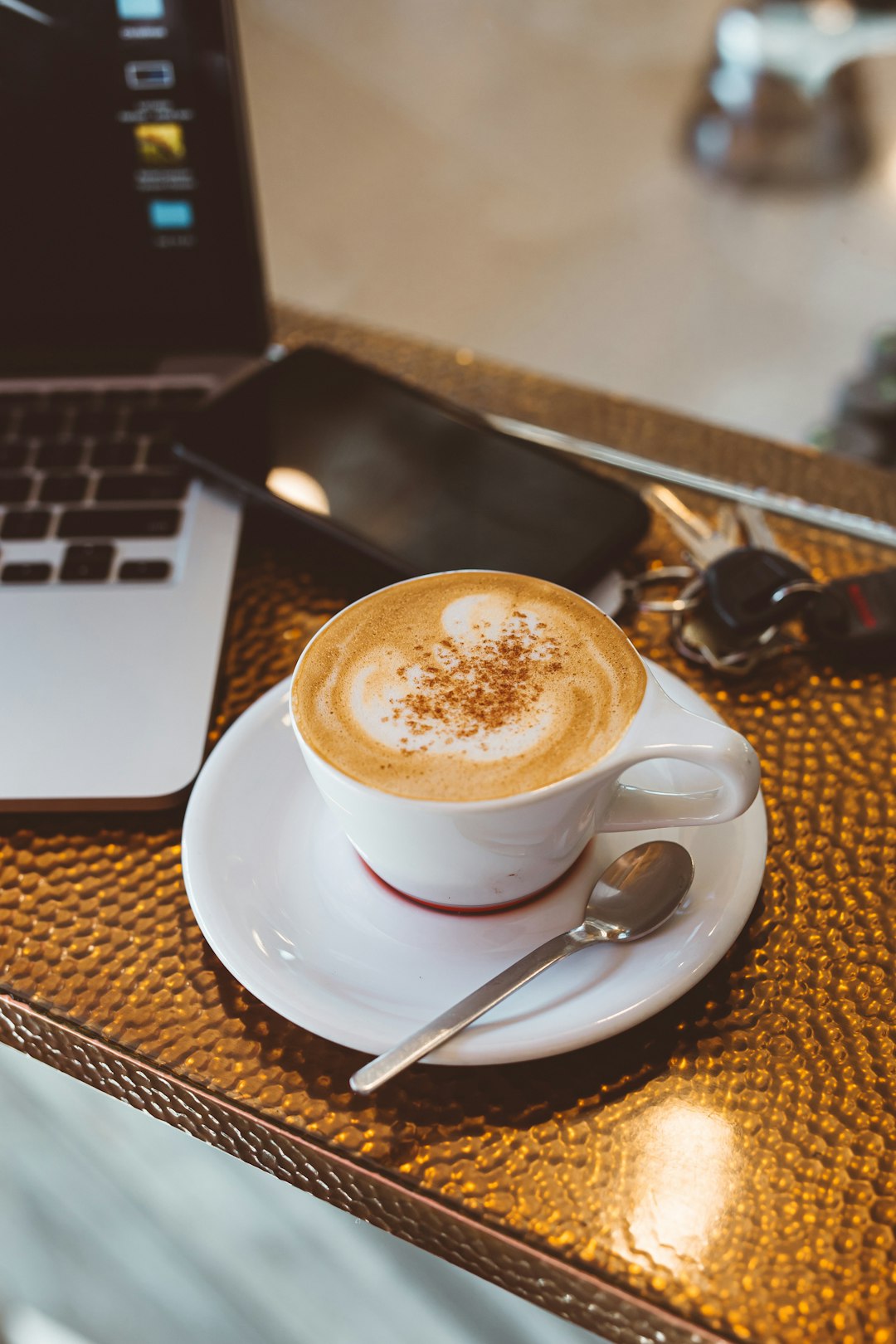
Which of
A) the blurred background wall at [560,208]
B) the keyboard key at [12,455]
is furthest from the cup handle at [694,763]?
the blurred background wall at [560,208]

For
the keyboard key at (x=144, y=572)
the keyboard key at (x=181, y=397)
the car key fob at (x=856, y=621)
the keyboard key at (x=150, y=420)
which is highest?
the keyboard key at (x=181, y=397)

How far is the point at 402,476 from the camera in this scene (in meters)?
0.60

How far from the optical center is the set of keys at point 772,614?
538 millimetres

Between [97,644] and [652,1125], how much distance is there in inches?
14.2

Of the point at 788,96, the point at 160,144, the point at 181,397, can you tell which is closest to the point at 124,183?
the point at 160,144

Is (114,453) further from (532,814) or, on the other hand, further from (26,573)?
(532,814)

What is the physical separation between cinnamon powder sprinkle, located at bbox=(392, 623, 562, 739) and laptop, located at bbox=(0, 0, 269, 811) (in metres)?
0.14

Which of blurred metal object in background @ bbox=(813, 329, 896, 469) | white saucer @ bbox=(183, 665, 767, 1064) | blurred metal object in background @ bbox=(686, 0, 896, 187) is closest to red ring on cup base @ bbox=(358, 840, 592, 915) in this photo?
white saucer @ bbox=(183, 665, 767, 1064)

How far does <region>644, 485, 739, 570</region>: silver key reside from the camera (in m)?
0.59

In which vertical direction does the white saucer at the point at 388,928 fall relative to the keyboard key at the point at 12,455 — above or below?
below

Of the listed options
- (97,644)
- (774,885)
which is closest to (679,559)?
(774,885)

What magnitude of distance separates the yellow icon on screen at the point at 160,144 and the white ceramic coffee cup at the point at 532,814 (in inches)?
16.6

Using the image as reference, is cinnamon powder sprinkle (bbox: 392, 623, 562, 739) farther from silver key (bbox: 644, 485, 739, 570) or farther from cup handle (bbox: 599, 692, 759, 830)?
silver key (bbox: 644, 485, 739, 570)

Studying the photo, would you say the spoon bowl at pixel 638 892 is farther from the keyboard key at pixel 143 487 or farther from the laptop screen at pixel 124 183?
the laptop screen at pixel 124 183
